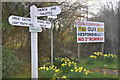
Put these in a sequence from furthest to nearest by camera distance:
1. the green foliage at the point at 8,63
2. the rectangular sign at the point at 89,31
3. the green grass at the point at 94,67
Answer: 1. the rectangular sign at the point at 89,31
2. the green grass at the point at 94,67
3. the green foliage at the point at 8,63

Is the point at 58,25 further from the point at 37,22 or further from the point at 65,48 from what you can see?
the point at 37,22

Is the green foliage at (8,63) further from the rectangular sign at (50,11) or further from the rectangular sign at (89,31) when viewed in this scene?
the rectangular sign at (89,31)

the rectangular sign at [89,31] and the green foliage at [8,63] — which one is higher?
the rectangular sign at [89,31]

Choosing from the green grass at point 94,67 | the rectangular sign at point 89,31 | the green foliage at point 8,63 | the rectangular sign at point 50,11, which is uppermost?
the rectangular sign at point 50,11

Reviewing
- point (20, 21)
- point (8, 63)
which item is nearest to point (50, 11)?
point (20, 21)

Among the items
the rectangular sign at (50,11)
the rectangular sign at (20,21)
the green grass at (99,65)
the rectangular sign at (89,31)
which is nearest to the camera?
the rectangular sign at (20,21)

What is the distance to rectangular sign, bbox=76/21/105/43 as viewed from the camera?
610 cm

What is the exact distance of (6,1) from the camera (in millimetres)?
4699

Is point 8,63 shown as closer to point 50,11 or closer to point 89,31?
A: point 50,11

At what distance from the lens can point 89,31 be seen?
6.37 m

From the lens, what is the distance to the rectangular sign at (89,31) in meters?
6.10

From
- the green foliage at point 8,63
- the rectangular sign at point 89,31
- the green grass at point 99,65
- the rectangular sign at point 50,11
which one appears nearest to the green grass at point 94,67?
the green grass at point 99,65

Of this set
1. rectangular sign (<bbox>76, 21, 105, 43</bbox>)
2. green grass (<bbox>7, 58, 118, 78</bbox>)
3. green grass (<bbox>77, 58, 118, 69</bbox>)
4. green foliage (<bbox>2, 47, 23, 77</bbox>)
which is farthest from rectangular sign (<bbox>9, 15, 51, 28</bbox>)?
green grass (<bbox>77, 58, 118, 69</bbox>)

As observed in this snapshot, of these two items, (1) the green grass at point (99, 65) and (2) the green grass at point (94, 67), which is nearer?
(2) the green grass at point (94, 67)
